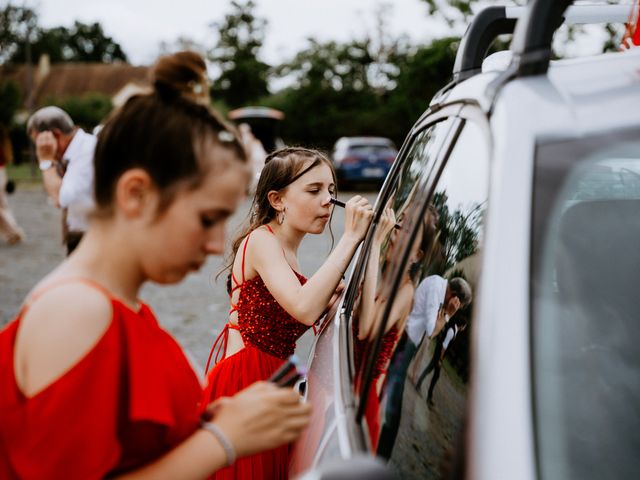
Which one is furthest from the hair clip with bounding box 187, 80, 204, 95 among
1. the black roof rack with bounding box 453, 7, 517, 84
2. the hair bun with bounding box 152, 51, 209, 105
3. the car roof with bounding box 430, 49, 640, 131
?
the black roof rack with bounding box 453, 7, 517, 84

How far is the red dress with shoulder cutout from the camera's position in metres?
1.11

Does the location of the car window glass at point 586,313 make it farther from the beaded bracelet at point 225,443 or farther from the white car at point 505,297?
the beaded bracelet at point 225,443

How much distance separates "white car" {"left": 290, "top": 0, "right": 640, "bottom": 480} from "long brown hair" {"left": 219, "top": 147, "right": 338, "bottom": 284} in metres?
0.54

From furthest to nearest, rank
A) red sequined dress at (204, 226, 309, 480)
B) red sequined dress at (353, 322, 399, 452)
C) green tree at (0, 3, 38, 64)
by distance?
green tree at (0, 3, 38, 64) → red sequined dress at (204, 226, 309, 480) → red sequined dress at (353, 322, 399, 452)

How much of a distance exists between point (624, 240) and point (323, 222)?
105 cm

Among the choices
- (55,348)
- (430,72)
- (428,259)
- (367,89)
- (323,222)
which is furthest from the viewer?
(367,89)

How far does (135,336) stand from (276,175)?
1477 millimetres

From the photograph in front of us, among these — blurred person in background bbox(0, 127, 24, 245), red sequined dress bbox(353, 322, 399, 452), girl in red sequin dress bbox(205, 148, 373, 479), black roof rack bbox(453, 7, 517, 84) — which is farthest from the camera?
blurred person in background bbox(0, 127, 24, 245)

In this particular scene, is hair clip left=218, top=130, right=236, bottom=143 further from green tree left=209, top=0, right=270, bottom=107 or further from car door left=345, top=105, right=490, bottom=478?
green tree left=209, top=0, right=270, bottom=107

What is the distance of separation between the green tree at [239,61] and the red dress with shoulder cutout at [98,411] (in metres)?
44.9

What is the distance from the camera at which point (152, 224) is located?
4.09 feet

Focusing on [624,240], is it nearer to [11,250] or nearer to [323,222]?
[323,222]

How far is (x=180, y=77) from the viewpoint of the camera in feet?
4.45

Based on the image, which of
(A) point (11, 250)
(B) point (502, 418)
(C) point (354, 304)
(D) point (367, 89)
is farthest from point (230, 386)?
(D) point (367, 89)
